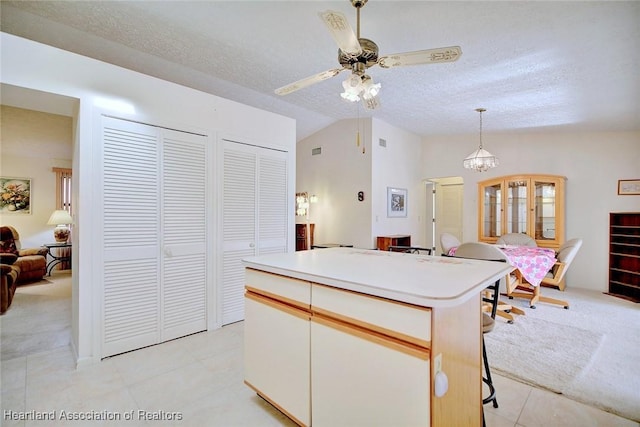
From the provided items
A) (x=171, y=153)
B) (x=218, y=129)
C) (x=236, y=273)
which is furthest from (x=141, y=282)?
(x=218, y=129)

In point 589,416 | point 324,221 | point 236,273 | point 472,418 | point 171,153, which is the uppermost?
point 171,153

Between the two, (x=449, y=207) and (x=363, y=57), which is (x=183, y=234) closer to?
(x=363, y=57)

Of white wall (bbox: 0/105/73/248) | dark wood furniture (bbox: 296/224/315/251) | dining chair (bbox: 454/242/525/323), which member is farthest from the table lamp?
dining chair (bbox: 454/242/525/323)

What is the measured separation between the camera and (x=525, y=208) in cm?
528

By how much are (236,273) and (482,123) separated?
182 inches

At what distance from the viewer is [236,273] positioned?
11.1 feet

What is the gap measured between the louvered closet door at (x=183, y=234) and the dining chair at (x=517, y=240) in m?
4.82

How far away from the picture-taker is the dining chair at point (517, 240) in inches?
192

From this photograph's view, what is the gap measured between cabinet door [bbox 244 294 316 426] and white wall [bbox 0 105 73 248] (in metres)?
5.34

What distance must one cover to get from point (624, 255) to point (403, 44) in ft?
15.7

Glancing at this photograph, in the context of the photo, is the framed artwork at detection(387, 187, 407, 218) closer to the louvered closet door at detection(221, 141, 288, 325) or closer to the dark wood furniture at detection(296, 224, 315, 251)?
the dark wood furniture at detection(296, 224, 315, 251)

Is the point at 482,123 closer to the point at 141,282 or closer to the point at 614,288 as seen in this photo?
the point at 614,288

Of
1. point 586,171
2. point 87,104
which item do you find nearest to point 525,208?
point 586,171

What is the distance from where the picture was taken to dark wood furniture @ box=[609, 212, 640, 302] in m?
4.42
